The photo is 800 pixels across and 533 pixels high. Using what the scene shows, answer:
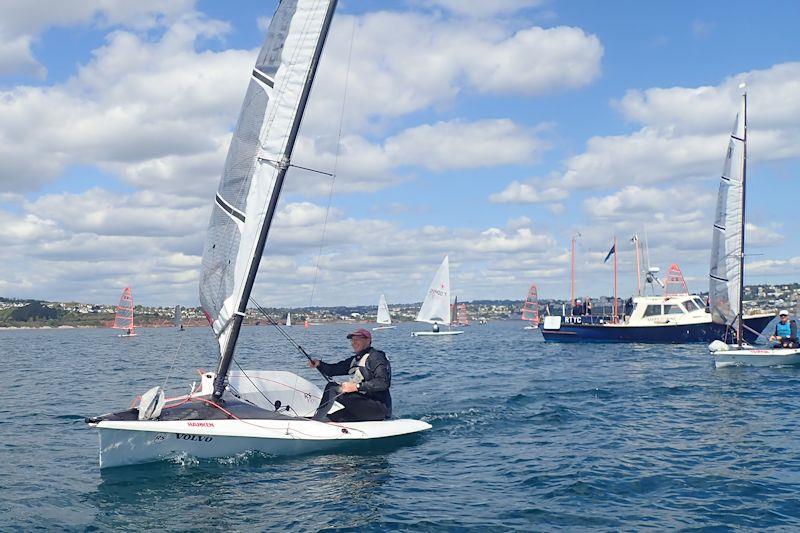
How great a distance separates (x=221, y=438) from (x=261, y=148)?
192 inches

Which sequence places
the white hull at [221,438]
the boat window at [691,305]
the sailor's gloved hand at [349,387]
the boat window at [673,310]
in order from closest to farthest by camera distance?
the white hull at [221,438]
the sailor's gloved hand at [349,387]
the boat window at [673,310]
the boat window at [691,305]

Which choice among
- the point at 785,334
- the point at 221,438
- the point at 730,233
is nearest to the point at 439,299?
the point at 730,233

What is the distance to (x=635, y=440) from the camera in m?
12.6

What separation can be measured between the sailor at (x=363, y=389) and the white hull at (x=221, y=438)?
29 centimetres

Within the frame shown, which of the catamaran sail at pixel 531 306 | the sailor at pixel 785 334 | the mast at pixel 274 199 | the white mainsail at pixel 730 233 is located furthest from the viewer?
the catamaran sail at pixel 531 306

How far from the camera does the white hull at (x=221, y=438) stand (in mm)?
10414

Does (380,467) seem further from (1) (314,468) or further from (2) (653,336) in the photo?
(2) (653,336)

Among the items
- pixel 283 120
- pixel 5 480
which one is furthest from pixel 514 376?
pixel 5 480

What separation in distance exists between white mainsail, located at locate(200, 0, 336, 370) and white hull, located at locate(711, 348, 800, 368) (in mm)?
19105

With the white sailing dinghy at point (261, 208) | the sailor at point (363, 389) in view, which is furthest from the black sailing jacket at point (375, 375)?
the white sailing dinghy at point (261, 208)

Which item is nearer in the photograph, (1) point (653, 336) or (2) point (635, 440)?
(2) point (635, 440)

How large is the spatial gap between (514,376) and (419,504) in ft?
51.5

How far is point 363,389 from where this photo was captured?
39.0 ft

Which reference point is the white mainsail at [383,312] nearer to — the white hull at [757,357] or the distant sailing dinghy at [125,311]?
the distant sailing dinghy at [125,311]
